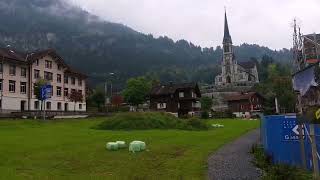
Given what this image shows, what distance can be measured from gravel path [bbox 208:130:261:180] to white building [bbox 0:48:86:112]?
201 feet

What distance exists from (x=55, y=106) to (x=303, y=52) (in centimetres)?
6293

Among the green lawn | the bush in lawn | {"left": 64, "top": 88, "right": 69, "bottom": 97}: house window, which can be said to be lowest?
the green lawn

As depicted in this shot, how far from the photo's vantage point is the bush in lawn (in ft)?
156

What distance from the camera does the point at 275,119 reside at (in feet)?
61.1

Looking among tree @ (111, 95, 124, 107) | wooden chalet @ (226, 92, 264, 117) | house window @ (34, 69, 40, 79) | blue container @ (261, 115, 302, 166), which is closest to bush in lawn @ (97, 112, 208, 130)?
blue container @ (261, 115, 302, 166)

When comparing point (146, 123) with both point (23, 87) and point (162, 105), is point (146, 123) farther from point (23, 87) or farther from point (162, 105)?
point (162, 105)

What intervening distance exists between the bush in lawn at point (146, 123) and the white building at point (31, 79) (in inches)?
1425

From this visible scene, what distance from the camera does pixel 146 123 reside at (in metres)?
48.2

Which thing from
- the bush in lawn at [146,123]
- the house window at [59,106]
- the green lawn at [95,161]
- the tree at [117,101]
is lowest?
the green lawn at [95,161]

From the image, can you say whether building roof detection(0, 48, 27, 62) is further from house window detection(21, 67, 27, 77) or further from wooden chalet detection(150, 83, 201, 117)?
wooden chalet detection(150, 83, 201, 117)

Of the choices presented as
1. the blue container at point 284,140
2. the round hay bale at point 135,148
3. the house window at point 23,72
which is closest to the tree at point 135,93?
the house window at point 23,72

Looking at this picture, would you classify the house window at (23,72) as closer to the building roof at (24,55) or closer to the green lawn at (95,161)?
the building roof at (24,55)

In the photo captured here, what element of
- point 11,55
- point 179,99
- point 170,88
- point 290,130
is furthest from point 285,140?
point 170,88

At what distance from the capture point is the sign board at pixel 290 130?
1819cm
